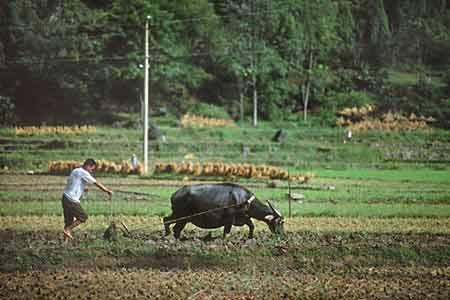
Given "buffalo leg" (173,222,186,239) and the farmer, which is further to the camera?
"buffalo leg" (173,222,186,239)

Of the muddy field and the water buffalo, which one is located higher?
the water buffalo

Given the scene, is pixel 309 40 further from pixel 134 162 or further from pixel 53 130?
pixel 53 130

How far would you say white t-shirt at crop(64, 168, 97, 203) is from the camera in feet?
24.2

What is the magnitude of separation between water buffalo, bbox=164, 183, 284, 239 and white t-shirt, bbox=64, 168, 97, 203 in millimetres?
900

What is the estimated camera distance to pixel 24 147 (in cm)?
984

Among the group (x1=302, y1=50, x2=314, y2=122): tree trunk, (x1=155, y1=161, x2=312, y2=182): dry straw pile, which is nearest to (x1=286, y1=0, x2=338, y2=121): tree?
(x1=302, y1=50, x2=314, y2=122): tree trunk

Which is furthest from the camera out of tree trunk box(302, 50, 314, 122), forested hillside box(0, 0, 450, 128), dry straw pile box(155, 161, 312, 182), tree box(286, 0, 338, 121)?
dry straw pile box(155, 161, 312, 182)

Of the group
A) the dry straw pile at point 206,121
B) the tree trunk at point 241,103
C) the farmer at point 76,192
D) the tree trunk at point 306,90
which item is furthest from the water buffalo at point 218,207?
the dry straw pile at point 206,121

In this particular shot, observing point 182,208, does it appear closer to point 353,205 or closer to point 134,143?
point 353,205

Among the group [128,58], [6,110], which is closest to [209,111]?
[128,58]

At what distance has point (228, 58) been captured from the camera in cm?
1109

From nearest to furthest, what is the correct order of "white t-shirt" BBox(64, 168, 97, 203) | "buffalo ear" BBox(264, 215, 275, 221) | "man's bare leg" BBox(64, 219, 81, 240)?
1. "white t-shirt" BBox(64, 168, 97, 203)
2. "man's bare leg" BBox(64, 219, 81, 240)
3. "buffalo ear" BBox(264, 215, 275, 221)

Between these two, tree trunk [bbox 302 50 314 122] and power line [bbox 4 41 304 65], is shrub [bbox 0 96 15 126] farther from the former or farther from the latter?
tree trunk [bbox 302 50 314 122]

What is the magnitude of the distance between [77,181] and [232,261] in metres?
1.71
